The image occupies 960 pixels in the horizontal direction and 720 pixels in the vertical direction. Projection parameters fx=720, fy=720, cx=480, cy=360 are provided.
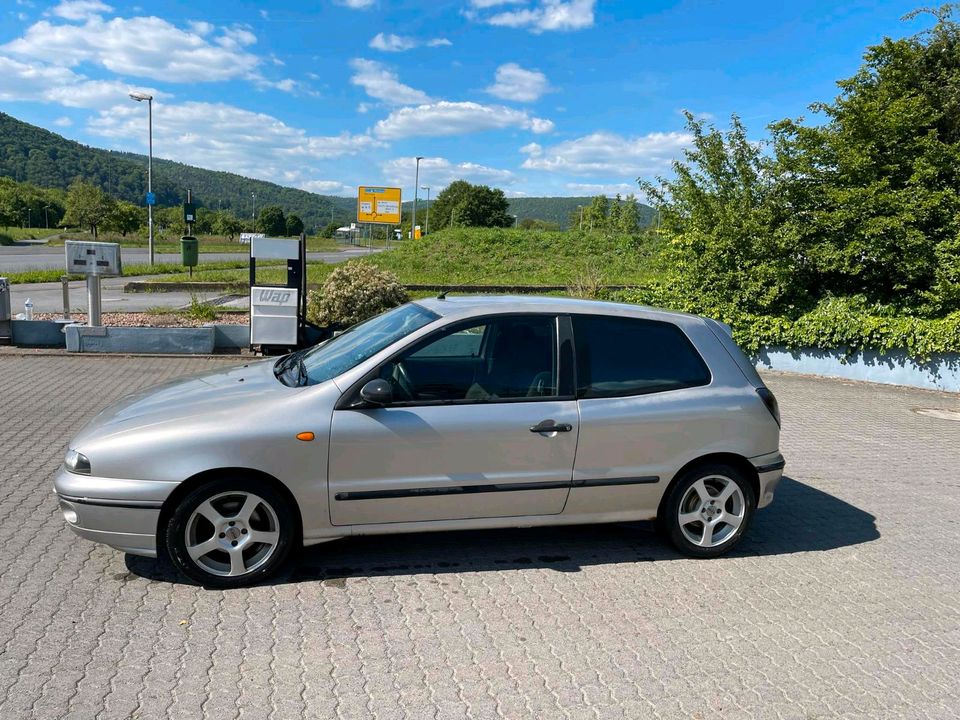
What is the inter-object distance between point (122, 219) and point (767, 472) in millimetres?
66381

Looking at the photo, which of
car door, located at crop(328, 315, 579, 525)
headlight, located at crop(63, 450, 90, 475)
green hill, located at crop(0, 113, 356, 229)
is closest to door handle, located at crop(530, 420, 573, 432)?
car door, located at crop(328, 315, 579, 525)

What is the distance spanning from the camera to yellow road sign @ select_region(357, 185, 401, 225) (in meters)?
A: 47.2

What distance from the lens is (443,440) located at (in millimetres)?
4000

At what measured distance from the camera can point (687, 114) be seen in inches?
502

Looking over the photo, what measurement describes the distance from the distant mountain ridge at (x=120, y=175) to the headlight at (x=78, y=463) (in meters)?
57.2

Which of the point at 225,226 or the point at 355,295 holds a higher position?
the point at 225,226

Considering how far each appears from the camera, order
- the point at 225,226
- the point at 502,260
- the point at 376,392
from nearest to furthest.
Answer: the point at 376,392
the point at 502,260
the point at 225,226

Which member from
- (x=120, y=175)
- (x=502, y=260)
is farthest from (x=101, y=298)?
(x=120, y=175)

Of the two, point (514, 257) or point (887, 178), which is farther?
point (514, 257)

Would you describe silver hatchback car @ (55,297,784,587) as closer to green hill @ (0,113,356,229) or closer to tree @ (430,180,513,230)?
tree @ (430,180,513,230)

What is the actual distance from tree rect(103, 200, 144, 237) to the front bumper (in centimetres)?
6267

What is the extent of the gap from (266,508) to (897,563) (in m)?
3.97

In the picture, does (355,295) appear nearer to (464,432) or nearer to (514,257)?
(464,432)

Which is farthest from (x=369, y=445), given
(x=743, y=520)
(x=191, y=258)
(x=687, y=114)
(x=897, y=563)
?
(x=191, y=258)
